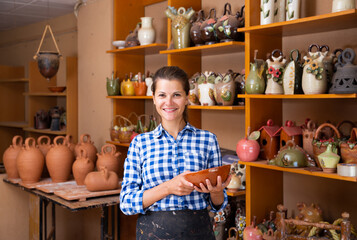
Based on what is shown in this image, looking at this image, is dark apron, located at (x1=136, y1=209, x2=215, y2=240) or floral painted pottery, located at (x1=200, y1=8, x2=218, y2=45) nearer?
dark apron, located at (x1=136, y1=209, x2=215, y2=240)

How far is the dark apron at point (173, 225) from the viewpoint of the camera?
151 cm

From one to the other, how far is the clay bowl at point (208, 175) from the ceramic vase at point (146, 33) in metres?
2.13

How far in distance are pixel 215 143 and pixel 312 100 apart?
3.71ft

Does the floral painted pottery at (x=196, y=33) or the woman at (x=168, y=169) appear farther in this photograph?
the floral painted pottery at (x=196, y=33)

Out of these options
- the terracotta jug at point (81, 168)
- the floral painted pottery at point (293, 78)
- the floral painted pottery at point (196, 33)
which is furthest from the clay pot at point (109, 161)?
the floral painted pottery at point (293, 78)

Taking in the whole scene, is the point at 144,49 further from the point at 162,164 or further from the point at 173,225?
the point at 173,225

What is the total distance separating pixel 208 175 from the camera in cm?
142

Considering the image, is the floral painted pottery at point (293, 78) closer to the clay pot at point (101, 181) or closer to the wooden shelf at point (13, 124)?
the clay pot at point (101, 181)

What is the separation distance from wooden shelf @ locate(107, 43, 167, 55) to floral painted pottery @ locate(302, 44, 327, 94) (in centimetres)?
138

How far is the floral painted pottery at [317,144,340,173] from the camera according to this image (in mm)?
2043

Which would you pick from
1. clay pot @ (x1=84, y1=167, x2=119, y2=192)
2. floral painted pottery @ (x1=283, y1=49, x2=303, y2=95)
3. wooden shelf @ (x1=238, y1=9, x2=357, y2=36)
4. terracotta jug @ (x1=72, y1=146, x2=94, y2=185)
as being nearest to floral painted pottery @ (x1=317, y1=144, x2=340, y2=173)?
floral painted pottery @ (x1=283, y1=49, x2=303, y2=95)

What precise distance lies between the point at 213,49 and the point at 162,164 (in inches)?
58.0

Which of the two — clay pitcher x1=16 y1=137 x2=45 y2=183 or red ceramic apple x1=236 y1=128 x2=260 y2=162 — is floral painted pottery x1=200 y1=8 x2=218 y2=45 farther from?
clay pitcher x1=16 y1=137 x2=45 y2=183

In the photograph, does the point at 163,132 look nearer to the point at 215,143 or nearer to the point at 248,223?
the point at 215,143
